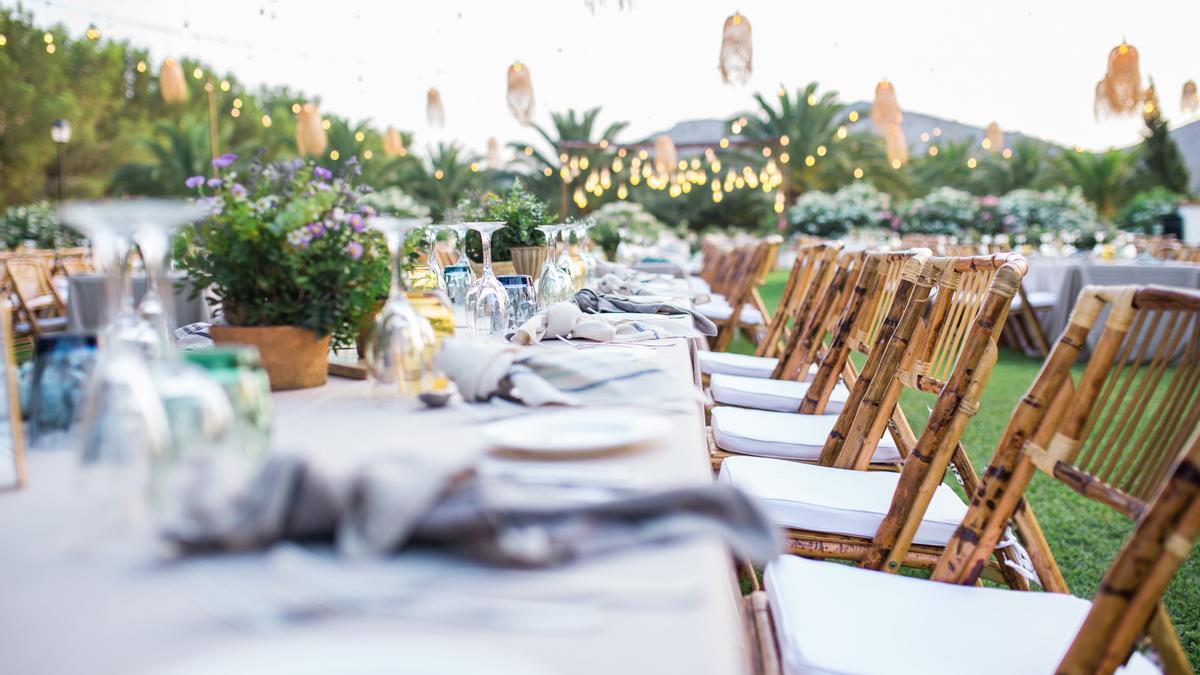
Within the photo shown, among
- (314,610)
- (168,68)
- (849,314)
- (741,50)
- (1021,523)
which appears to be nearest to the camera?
(314,610)

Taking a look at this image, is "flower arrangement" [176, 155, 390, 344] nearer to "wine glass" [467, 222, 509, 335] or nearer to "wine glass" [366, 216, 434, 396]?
"wine glass" [366, 216, 434, 396]

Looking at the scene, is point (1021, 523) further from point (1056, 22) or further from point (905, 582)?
point (1056, 22)

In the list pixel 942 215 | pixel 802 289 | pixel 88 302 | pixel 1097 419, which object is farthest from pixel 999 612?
pixel 942 215

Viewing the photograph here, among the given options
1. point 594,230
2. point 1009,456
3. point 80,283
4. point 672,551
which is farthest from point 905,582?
point 80,283

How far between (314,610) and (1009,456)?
41.4 inches

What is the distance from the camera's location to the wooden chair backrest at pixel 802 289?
10.0ft

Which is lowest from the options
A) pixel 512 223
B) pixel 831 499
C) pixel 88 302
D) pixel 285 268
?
pixel 88 302

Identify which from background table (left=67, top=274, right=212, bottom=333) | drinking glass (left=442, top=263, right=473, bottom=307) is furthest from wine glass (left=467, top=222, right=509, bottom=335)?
background table (left=67, top=274, right=212, bottom=333)

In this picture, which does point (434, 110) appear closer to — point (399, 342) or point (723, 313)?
point (723, 313)

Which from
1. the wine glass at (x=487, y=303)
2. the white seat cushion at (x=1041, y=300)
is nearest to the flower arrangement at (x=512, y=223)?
the wine glass at (x=487, y=303)

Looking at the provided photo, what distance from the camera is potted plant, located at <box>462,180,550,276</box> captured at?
2.93 meters

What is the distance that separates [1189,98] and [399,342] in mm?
12616

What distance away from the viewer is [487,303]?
1.91m

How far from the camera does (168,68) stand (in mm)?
8484
